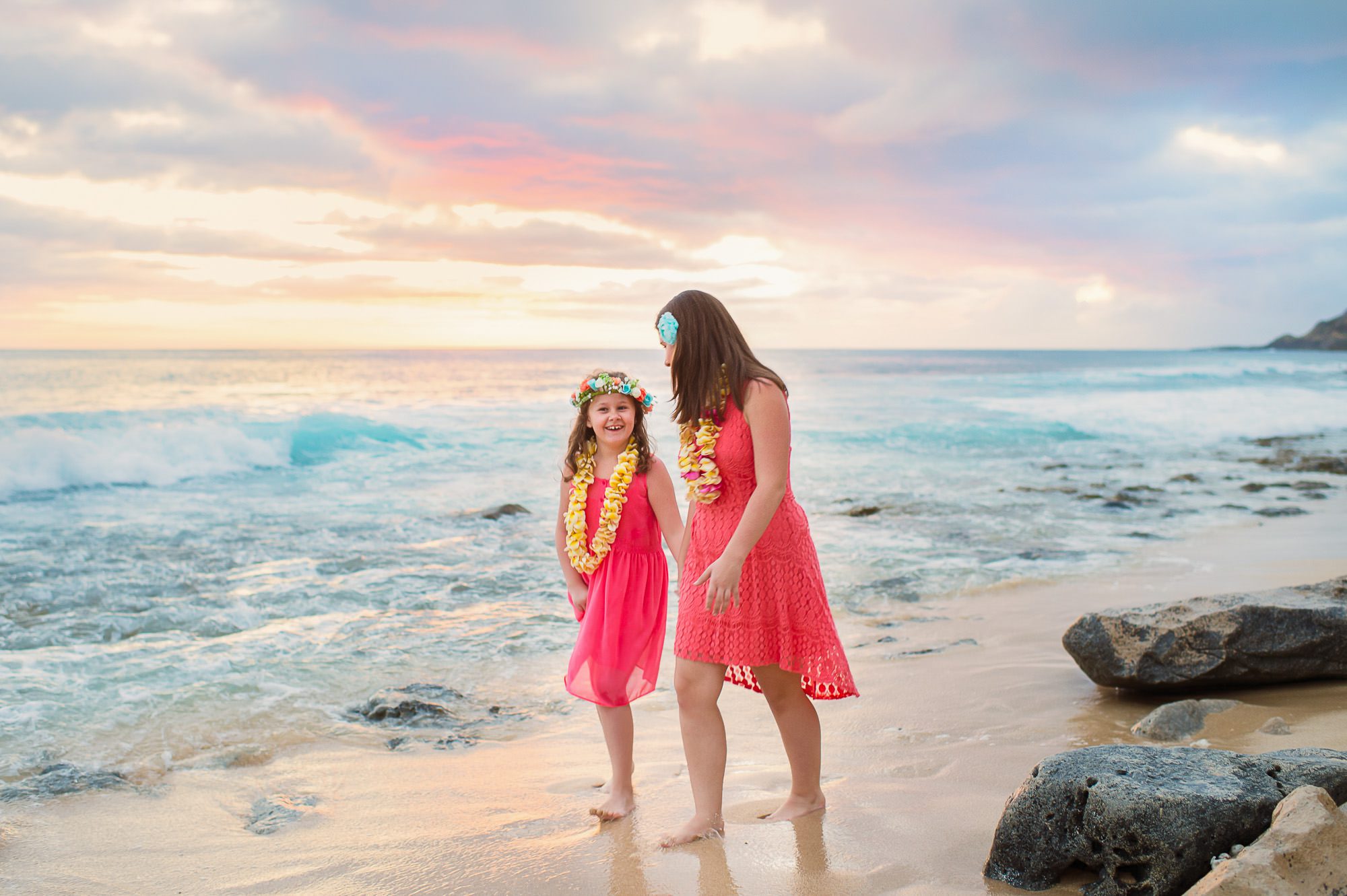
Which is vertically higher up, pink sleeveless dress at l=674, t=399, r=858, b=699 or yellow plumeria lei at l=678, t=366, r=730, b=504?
yellow plumeria lei at l=678, t=366, r=730, b=504

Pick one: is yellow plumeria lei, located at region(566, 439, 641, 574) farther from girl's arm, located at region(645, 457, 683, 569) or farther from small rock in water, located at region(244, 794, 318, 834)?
small rock in water, located at region(244, 794, 318, 834)

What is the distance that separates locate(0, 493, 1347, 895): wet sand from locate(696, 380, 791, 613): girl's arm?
982mm

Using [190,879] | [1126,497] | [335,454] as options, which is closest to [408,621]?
[190,879]

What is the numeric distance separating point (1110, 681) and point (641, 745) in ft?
8.16

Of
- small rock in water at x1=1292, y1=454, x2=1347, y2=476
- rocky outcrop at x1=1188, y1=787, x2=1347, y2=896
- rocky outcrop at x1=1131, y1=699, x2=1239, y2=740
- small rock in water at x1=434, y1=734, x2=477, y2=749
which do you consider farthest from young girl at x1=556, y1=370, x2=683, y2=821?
small rock in water at x1=1292, y1=454, x2=1347, y2=476

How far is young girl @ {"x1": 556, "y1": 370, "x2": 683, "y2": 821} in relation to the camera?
4113mm

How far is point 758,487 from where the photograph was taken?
344 cm

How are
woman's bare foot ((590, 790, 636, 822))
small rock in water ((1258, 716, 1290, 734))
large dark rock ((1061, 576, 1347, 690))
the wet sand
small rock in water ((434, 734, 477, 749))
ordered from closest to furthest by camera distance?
the wet sand, woman's bare foot ((590, 790, 636, 822)), small rock in water ((1258, 716, 1290, 734)), large dark rock ((1061, 576, 1347, 690)), small rock in water ((434, 734, 477, 749))

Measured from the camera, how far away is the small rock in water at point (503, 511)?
13.0 m

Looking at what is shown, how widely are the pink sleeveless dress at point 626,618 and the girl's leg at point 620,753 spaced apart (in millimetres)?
63

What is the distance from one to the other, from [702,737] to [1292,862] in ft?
6.27

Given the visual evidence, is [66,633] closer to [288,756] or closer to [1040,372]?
[288,756]

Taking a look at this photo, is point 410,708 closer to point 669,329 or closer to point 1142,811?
point 669,329

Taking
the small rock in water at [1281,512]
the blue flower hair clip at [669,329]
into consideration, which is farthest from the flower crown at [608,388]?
the small rock in water at [1281,512]
